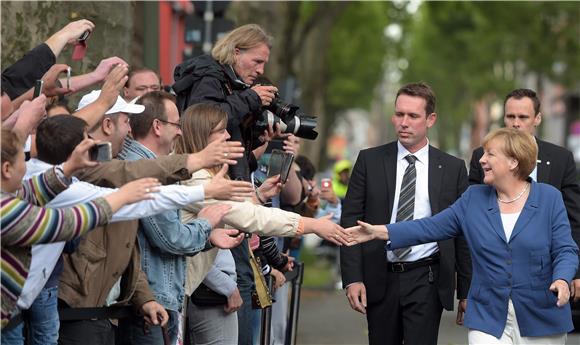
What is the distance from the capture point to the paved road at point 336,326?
1410 centimetres

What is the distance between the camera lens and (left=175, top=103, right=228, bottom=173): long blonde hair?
24.1 ft

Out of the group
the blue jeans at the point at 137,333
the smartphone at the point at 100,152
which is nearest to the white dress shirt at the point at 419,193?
the blue jeans at the point at 137,333

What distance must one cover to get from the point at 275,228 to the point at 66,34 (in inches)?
62.2

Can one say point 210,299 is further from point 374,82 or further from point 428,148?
point 374,82

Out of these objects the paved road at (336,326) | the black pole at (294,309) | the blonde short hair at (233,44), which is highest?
the blonde short hair at (233,44)

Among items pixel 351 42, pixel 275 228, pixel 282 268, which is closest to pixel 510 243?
pixel 275 228

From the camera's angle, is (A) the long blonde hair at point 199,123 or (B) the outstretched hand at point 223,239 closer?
(B) the outstretched hand at point 223,239

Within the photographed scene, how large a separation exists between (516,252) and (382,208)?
1305mm

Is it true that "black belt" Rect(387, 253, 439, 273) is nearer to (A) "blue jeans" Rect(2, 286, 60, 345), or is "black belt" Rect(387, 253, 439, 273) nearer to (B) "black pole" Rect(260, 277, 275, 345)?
(B) "black pole" Rect(260, 277, 275, 345)

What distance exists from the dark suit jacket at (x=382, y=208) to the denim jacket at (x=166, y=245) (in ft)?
4.93

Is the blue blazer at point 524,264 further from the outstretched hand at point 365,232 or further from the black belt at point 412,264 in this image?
the black belt at point 412,264

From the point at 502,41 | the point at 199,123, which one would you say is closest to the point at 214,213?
the point at 199,123

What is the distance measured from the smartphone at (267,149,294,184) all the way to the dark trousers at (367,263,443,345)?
3.31 feet

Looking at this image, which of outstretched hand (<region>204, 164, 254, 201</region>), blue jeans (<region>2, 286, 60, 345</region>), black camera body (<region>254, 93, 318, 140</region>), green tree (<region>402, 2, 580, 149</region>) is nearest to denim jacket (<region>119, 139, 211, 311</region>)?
outstretched hand (<region>204, 164, 254, 201</region>)
